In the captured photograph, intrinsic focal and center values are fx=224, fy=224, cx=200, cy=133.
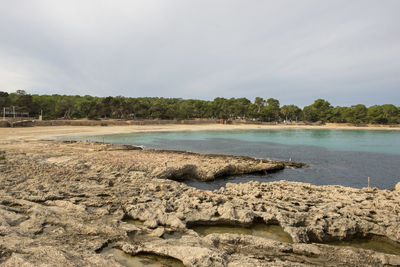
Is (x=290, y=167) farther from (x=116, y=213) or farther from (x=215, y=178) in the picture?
(x=116, y=213)

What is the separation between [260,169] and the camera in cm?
1839

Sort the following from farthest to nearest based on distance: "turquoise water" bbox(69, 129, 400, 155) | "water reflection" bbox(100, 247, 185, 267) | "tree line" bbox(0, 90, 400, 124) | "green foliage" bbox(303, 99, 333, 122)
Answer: "green foliage" bbox(303, 99, 333, 122)
"tree line" bbox(0, 90, 400, 124)
"turquoise water" bbox(69, 129, 400, 155)
"water reflection" bbox(100, 247, 185, 267)

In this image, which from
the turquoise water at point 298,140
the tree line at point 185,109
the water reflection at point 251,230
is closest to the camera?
the water reflection at point 251,230

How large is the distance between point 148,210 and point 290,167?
52.4 ft

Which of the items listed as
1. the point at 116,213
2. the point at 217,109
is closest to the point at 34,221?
the point at 116,213

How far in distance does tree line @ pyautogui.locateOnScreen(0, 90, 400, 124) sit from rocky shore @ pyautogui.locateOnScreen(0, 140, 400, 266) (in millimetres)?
64854

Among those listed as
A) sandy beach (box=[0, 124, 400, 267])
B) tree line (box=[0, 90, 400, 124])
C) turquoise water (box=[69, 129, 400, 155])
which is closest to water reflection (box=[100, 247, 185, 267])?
sandy beach (box=[0, 124, 400, 267])

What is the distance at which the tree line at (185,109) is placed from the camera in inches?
2694

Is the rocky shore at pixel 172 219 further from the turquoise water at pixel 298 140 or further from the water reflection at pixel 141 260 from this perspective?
the turquoise water at pixel 298 140

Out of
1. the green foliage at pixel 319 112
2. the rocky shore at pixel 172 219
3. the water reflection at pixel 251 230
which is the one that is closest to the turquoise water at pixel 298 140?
the rocky shore at pixel 172 219

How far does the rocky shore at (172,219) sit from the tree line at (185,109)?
64.9 meters

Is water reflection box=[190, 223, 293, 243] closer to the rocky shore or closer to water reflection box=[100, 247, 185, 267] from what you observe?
the rocky shore

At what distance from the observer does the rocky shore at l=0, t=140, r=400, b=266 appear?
17.6 feet

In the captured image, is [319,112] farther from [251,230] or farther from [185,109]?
[251,230]
